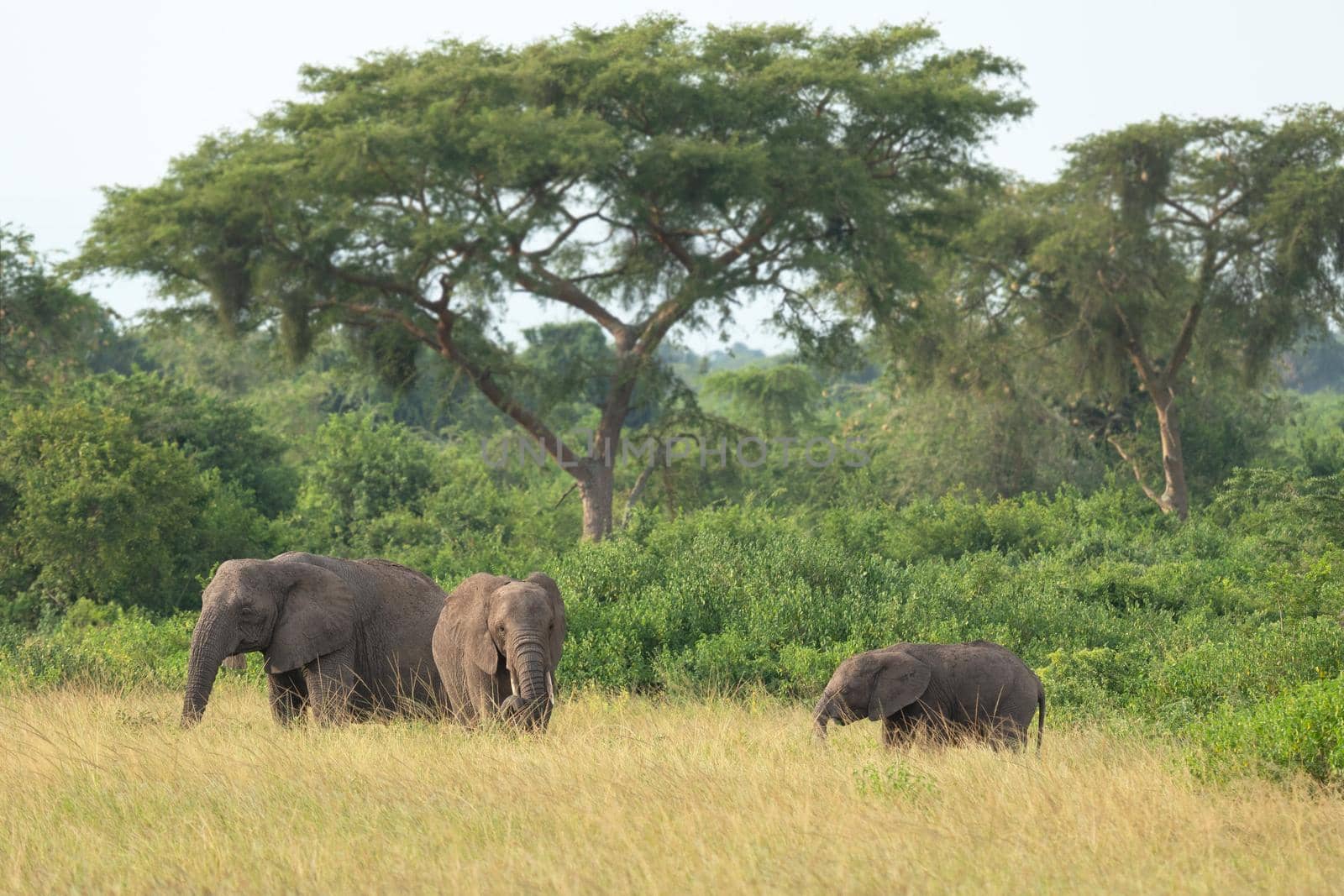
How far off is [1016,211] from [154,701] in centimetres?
2241

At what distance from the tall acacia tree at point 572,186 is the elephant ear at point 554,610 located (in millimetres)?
13909

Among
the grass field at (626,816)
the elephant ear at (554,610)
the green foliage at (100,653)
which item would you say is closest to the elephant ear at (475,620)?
the elephant ear at (554,610)

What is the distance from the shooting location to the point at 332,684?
10.5m

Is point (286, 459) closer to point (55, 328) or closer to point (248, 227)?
point (55, 328)

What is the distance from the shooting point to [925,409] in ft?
112

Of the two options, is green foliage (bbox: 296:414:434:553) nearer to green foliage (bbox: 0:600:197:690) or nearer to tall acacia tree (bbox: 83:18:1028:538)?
tall acacia tree (bbox: 83:18:1028:538)

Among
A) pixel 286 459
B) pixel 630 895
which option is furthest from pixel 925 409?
pixel 630 895

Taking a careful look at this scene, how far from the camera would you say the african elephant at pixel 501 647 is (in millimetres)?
9344

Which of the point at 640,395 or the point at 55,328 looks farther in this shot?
the point at 55,328

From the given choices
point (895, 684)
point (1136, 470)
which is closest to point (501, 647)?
point (895, 684)

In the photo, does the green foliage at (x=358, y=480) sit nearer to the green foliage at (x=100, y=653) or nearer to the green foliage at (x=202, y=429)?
the green foliage at (x=202, y=429)

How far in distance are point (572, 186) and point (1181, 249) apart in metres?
11.9

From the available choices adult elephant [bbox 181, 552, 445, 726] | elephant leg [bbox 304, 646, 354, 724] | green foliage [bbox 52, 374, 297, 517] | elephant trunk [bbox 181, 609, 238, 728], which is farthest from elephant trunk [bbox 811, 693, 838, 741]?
green foliage [bbox 52, 374, 297, 517]

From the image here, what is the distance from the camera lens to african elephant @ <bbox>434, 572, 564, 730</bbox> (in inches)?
368
